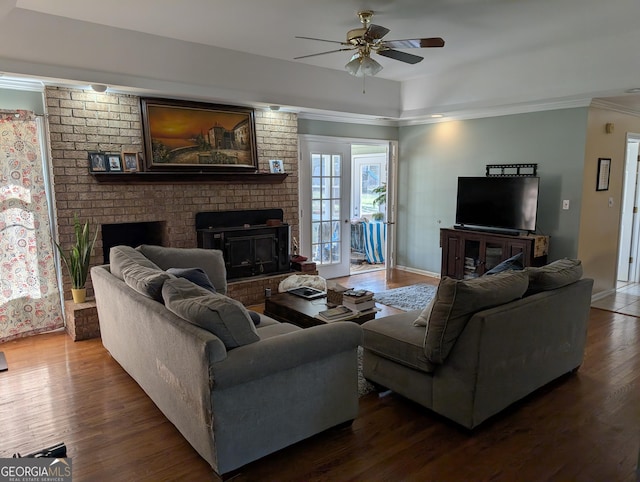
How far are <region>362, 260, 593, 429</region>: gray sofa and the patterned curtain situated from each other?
324cm

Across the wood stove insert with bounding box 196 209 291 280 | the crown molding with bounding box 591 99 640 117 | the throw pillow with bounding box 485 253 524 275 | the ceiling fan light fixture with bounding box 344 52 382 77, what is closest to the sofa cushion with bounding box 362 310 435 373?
the throw pillow with bounding box 485 253 524 275

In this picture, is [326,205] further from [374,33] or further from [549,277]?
[549,277]

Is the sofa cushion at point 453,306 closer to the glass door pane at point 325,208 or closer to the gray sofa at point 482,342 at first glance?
the gray sofa at point 482,342

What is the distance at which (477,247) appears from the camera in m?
5.63

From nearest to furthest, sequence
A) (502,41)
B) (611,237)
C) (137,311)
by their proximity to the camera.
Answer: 1. (137,311)
2. (502,41)
3. (611,237)

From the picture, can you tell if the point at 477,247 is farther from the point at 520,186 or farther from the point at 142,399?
the point at 142,399

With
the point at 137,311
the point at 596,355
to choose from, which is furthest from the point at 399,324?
the point at 596,355

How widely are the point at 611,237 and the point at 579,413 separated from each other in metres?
3.60

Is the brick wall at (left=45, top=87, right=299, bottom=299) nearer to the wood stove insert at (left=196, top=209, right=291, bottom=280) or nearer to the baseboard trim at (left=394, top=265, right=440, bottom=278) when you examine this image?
the wood stove insert at (left=196, top=209, right=291, bottom=280)

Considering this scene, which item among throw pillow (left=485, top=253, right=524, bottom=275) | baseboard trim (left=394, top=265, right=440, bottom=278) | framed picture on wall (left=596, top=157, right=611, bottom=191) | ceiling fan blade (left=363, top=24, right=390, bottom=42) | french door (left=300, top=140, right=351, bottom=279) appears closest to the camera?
throw pillow (left=485, top=253, right=524, bottom=275)

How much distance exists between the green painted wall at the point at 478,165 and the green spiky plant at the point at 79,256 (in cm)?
464

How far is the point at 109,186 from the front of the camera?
4391 millimetres

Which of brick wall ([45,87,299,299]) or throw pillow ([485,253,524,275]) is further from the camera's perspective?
brick wall ([45,87,299,299])

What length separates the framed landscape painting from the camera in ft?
14.9
